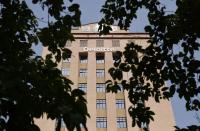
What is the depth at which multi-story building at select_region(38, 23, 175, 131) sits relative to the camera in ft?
139

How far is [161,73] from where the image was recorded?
28.5 ft

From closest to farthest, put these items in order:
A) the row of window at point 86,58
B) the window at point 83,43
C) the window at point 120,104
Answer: the window at point 120,104
the row of window at point 86,58
the window at point 83,43

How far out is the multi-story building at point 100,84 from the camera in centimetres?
4238

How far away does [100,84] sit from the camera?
47875 millimetres

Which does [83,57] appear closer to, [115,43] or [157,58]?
[115,43]

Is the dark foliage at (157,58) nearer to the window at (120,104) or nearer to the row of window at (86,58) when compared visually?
the window at (120,104)

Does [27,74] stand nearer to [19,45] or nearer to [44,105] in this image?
[44,105]

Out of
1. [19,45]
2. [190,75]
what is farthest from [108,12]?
[19,45]

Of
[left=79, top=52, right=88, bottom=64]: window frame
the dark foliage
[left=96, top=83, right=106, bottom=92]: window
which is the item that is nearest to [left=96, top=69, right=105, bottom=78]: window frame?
[left=96, top=83, right=106, bottom=92]: window

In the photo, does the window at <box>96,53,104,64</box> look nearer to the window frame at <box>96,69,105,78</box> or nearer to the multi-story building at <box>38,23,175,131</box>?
the multi-story building at <box>38,23,175,131</box>

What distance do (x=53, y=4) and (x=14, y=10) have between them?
988mm

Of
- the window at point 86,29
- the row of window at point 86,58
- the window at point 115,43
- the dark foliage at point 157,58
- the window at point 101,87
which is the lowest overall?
the dark foliage at point 157,58

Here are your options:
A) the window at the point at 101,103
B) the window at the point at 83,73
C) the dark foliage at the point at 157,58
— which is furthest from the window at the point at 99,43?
the dark foliage at the point at 157,58

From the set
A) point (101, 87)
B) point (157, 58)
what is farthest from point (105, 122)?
point (157, 58)
